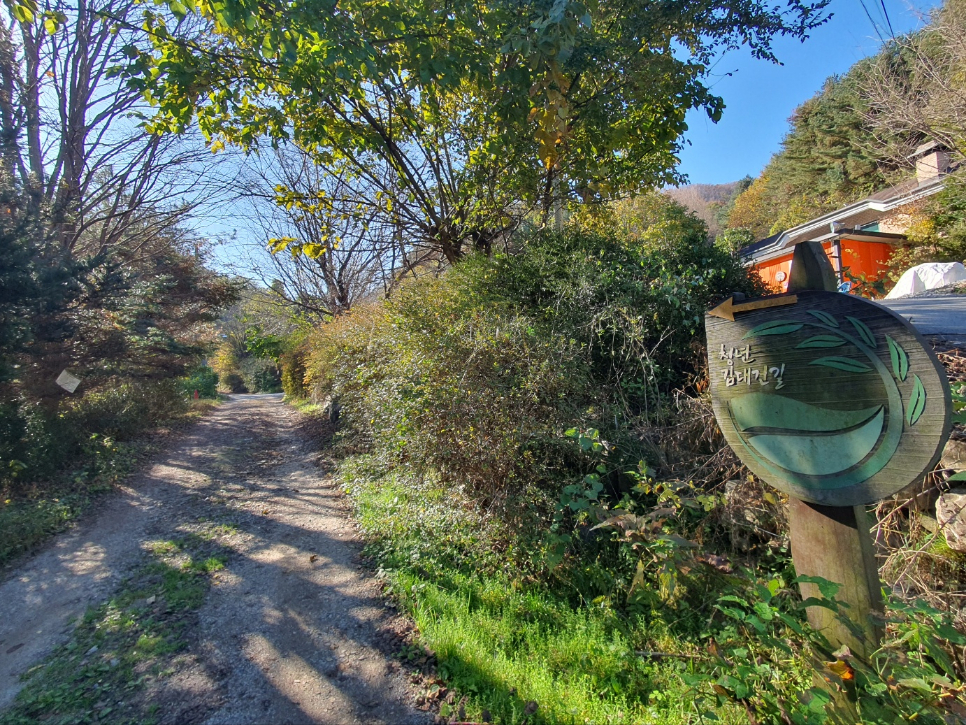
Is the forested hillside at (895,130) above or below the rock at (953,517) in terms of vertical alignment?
above

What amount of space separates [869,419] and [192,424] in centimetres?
1644

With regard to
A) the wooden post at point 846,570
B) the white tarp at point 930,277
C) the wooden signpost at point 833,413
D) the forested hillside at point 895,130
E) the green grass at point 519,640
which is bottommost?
the green grass at point 519,640

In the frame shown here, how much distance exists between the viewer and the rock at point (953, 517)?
2.52 metres

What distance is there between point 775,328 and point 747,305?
0.19 m

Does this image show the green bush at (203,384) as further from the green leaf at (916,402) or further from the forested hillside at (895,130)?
the green leaf at (916,402)

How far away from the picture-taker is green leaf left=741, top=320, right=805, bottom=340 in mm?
2197

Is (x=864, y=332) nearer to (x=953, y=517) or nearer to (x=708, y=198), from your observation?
(x=953, y=517)

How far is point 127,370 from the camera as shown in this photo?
10.5 metres

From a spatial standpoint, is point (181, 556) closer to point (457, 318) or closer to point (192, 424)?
point (457, 318)

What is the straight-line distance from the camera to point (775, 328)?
2270 millimetres

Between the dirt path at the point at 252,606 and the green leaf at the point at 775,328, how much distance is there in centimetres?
273

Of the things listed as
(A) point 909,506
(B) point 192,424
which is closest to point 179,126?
(A) point 909,506

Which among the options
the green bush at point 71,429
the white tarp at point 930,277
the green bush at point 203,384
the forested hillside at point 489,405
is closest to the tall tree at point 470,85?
the forested hillside at point 489,405

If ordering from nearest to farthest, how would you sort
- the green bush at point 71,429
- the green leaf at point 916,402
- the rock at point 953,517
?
the green leaf at point 916,402 < the rock at point 953,517 < the green bush at point 71,429
